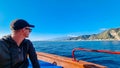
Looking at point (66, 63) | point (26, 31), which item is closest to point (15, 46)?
point (26, 31)

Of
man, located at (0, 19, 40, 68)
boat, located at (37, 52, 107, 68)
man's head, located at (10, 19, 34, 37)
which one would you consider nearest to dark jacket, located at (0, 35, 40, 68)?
man, located at (0, 19, 40, 68)

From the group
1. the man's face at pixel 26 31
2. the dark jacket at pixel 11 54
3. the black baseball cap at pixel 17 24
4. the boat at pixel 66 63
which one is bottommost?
the boat at pixel 66 63

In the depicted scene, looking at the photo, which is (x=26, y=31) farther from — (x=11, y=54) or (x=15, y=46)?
(x=11, y=54)

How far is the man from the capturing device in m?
2.40

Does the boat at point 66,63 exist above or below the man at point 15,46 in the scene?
below

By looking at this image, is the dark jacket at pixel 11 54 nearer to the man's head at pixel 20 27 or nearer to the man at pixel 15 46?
→ the man at pixel 15 46

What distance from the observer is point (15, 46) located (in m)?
2.50

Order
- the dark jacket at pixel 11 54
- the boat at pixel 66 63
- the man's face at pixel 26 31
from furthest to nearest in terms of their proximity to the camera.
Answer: the boat at pixel 66 63
the man's face at pixel 26 31
the dark jacket at pixel 11 54

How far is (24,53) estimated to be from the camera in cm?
270

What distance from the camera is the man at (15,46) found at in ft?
7.88

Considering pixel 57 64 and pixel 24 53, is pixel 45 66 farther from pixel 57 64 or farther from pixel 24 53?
pixel 24 53

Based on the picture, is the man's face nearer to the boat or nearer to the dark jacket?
the dark jacket

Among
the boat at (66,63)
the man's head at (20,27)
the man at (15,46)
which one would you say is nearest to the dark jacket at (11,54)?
the man at (15,46)

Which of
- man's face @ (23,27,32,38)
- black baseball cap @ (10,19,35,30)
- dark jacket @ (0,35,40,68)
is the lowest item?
dark jacket @ (0,35,40,68)
